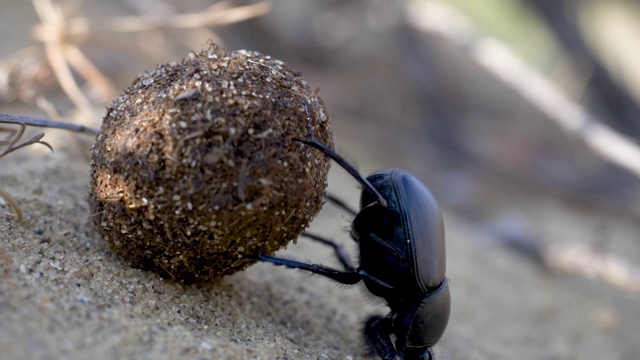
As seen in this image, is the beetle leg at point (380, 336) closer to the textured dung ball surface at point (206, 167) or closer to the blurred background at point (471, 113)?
the textured dung ball surface at point (206, 167)

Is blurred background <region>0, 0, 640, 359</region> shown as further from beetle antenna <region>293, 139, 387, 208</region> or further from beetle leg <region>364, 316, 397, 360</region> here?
beetle antenna <region>293, 139, 387, 208</region>

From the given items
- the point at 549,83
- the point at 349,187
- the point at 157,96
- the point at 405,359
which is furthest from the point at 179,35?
the point at 405,359

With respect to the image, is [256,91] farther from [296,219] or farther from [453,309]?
[453,309]

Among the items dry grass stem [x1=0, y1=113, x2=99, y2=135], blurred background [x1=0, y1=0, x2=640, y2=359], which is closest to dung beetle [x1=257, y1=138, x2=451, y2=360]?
blurred background [x1=0, y1=0, x2=640, y2=359]

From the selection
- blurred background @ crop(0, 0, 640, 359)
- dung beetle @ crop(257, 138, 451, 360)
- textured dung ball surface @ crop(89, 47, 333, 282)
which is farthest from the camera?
blurred background @ crop(0, 0, 640, 359)

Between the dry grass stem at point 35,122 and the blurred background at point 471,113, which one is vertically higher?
the blurred background at point 471,113

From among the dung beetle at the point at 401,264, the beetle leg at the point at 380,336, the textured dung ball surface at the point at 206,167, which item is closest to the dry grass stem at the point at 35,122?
the textured dung ball surface at the point at 206,167
